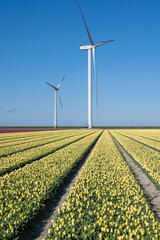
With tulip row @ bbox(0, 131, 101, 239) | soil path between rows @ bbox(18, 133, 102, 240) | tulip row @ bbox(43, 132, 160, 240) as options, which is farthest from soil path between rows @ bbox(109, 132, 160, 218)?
tulip row @ bbox(0, 131, 101, 239)

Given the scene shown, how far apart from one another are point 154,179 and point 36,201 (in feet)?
23.1

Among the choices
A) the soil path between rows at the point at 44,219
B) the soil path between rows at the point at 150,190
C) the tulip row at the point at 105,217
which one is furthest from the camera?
the soil path between rows at the point at 150,190

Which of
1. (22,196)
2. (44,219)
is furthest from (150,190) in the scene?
(22,196)

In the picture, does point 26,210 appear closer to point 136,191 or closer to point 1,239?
point 1,239

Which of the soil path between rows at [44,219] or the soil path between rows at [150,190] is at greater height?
the soil path between rows at [150,190]

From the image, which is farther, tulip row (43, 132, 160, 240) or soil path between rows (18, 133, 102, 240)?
soil path between rows (18, 133, 102, 240)

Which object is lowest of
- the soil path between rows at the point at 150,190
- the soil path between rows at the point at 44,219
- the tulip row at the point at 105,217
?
the soil path between rows at the point at 44,219

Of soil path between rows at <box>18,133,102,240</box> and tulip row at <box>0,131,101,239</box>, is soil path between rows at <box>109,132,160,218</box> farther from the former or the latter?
tulip row at <box>0,131,101,239</box>

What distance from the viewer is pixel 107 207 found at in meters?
6.71

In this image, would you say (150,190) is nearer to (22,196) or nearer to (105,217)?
(105,217)

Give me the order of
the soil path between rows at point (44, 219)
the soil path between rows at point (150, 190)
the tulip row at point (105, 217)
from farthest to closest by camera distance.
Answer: the soil path between rows at point (150, 190)
the soil path between rows at point (44, 219)
the tulip row at point (105, 217)

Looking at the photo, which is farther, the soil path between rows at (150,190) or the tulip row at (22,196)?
the soil path between rows at (150,190)

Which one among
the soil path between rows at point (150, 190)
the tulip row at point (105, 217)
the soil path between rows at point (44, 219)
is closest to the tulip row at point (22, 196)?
the soil path between rows at point (44, 219)

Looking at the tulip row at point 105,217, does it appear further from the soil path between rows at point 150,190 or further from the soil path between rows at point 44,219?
the soil path between rows at point 150,190
